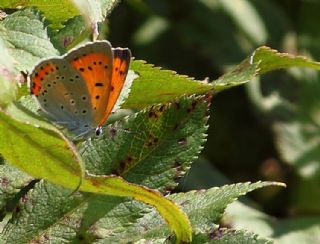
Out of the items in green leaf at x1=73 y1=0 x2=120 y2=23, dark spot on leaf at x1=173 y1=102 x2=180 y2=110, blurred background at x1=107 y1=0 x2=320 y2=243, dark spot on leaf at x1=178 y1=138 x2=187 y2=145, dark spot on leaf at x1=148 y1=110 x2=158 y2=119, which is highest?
green leaf at x1=73 y1=0 x2=120 y2=23

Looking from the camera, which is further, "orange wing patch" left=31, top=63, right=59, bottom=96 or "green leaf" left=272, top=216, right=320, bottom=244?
"green leaf" left=272, top=216, right=320, bottom=244

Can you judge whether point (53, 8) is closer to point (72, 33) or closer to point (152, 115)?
point (72, 33)

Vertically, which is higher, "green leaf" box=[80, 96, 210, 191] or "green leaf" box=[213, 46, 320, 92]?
"green leaf" box=[213, 46, 320, 92]

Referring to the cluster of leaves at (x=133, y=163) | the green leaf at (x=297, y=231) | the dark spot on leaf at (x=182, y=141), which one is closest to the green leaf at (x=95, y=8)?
the cluster of leaves at (x=133, y=163)

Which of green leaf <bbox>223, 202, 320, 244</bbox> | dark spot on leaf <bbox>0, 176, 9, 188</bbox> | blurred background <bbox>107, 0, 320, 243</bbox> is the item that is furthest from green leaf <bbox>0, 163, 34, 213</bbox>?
blurred background <bbox>107, 0, 320, 243</bbox>

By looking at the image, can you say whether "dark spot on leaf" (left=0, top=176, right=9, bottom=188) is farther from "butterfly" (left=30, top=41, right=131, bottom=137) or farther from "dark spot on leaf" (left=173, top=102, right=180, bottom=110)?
"dark spot on leaf" (left=173, top=102, right=180, bottom=110)
